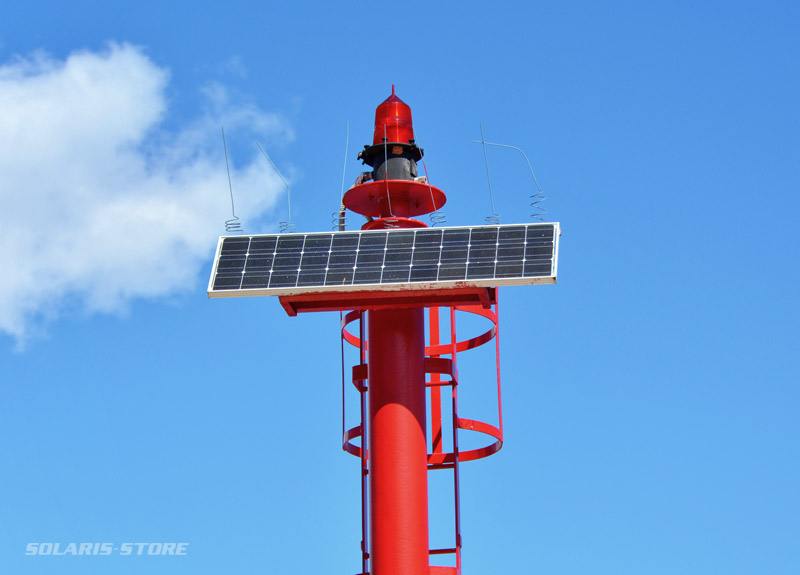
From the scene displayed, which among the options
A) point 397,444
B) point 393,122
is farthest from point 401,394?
point 393,122

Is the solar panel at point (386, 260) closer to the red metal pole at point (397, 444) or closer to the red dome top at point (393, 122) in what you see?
the red metal pole at point (397, 444)

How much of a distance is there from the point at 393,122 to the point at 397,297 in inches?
226

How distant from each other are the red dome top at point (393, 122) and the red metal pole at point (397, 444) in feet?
16.7

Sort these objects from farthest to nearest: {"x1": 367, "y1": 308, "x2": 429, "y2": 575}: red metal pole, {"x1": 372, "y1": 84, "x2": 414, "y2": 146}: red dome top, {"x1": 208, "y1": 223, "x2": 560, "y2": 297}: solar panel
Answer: {"x1": 372, "y1": 84, "x2": 414, "y2": 146}: red dome top → {"x1": 367, "y1": 308, "x2": 429, "y2": 575}: red metal pole → {"x1": 208, "y1": 223, "x2": 560, "y2": 297}: solar panel

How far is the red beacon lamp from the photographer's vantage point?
30797 millimetres

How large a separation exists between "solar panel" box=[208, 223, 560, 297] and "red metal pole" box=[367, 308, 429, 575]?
154 cm

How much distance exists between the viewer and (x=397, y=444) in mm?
31375

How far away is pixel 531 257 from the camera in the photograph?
30.7 metres

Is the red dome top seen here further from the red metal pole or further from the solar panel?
the red metal pole

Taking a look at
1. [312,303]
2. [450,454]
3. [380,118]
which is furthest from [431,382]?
[380,118]

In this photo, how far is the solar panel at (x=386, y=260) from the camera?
3067 centimetres

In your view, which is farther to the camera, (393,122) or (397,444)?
(393,122)

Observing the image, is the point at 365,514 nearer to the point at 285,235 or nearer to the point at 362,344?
the point at 362,344

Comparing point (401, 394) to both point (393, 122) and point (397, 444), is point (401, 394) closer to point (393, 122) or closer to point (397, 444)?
point (397, 444)
